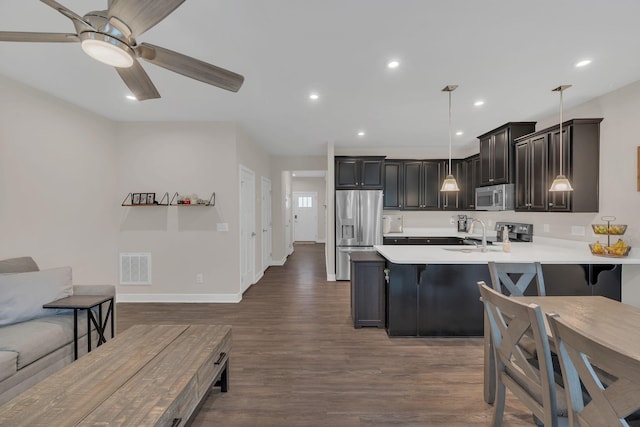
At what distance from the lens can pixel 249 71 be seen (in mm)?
2586

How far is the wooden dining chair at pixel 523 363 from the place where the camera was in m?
1.22

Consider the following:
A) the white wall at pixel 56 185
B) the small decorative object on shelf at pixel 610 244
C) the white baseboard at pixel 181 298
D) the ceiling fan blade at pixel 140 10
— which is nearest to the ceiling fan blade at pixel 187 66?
the ceiling fan blade at pixel 140 10

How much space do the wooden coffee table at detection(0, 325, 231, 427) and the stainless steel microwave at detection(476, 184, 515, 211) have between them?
4.02 metres

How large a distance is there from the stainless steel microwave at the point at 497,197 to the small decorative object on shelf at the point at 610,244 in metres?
0.98

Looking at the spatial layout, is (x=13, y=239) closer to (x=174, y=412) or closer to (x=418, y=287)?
(x=174, y=412)

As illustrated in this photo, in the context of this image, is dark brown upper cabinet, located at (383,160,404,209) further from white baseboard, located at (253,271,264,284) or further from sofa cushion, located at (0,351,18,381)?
sofa cushion, located at (0,351,18,381)

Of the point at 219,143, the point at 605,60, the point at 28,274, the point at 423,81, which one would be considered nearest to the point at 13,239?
the point at 28,274

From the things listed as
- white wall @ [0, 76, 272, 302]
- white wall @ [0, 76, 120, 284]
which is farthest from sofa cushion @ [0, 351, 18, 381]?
white wall @ [0, 76, 272, 302]

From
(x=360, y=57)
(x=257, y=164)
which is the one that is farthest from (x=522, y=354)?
(x=257, y=164)

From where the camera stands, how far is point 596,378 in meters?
0.96

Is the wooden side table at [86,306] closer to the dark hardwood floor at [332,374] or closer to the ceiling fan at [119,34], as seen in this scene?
the dark hardwood floor at [332,374]

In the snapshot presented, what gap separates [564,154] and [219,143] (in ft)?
14.6

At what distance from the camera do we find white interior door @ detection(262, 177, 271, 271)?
608 centimetres

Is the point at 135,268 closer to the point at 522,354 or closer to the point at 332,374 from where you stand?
the point at 332,374
